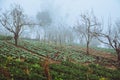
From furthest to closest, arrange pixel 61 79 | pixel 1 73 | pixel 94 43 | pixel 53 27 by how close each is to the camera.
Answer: pixel 94 43 < pixel 53 27 < pixel 61 79 < pixel 1 73

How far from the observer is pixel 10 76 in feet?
40.0

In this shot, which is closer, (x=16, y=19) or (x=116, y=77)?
(x=116, y=77)

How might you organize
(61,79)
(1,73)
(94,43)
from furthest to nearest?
(94,43) → (61,79) → (1,73)

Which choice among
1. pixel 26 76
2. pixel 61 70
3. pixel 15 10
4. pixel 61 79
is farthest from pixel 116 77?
pixel 15 10

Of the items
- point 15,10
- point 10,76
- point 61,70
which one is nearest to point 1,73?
point 10,76

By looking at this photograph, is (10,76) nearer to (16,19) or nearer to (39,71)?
(39,71)

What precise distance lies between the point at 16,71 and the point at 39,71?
216 cm

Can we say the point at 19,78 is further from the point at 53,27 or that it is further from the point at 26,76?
the point at 53,27

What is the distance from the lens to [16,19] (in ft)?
112

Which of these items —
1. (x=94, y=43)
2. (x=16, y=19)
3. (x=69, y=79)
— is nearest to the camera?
(x=69, y=79)

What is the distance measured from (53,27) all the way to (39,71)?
7955cm

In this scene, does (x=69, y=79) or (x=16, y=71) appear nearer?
(x=16, y=71)

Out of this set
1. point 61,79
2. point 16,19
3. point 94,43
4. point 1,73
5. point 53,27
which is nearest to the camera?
point 1,73

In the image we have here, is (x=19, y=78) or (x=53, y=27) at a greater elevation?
(x=53, y=27)
